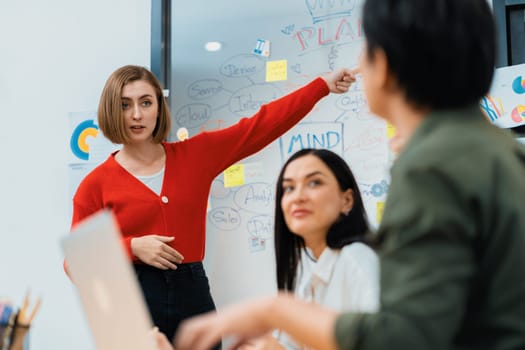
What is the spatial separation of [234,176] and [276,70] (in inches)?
21.0

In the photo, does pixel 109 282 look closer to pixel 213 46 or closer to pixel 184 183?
pixel 184 183

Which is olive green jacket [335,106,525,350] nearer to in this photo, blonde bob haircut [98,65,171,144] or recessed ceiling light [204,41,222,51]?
blonde bob haircut [98,65,171,144]

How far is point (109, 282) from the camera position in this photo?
0.71m

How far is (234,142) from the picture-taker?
2195 mm

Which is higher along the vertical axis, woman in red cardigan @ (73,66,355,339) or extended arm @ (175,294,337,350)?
woman in red cardigan @ (73,66,355,339)

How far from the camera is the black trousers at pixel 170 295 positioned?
2004 millimetres

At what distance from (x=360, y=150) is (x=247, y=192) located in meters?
0.56

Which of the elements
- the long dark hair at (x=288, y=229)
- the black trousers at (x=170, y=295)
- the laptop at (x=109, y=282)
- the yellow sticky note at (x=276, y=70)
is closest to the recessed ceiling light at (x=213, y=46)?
the yellow sticky note at (x=276, y=70)

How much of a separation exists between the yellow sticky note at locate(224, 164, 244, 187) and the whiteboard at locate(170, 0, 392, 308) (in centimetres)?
1

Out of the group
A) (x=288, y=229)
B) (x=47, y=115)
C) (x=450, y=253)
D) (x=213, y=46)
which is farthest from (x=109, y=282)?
(x=47, y=115)

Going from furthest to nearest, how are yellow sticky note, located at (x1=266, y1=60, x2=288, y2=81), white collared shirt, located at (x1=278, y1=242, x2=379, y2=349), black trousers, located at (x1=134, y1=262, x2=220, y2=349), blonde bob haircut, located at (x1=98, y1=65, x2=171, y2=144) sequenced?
yellow sticky note, located at (x1=266, y1=60, x2=288, y2=81) < blonde bob haircut, located at (x1=98, y1=65, x2=171, y2=144) < black trousers, located at (x1=134, y1=262, x2=220, y2=349) < white collared shirt, located at (x1=278, y1=242, x2=379, y2=349)

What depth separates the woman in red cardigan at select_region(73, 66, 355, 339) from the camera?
202cm

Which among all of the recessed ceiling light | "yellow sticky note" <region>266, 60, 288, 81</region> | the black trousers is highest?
the recessed ceiling light

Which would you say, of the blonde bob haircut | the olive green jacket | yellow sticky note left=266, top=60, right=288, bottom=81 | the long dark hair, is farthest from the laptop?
yellow sticky note left=266, top=60, right=288, bottom=81
